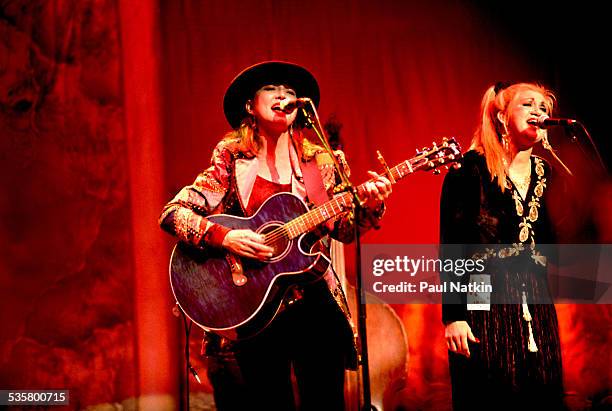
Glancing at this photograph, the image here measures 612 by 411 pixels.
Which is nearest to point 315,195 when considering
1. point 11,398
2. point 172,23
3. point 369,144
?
point 369,144

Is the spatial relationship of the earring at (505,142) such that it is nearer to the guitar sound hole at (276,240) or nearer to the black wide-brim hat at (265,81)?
the black wide-brim hat at (265,81)

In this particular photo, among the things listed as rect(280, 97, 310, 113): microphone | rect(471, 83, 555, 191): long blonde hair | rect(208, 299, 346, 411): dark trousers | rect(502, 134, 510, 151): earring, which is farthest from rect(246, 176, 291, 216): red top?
rect(502, 134, 510, 151): earring

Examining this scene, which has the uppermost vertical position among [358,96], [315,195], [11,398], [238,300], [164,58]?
[164,58]

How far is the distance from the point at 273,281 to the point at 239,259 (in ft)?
0.67

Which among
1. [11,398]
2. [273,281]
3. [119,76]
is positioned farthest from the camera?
[119,76]

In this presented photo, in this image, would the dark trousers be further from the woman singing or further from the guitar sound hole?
the woman singing

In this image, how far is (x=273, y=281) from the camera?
301cm

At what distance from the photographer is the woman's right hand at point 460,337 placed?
3.06 m

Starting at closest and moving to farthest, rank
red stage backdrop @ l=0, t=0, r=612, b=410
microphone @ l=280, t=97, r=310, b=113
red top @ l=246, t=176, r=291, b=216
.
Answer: microphone @ l=280, t=97, r=310, b=113, red top @ l=246, t=176, r=291, b=216, red stage backdrop @ l=0, t=0, r=612, b=410

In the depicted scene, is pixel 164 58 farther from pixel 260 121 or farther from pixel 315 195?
pixel 315 195

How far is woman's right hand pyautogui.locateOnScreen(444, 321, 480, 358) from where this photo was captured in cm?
306

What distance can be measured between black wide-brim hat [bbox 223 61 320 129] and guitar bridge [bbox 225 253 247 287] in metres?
0.80

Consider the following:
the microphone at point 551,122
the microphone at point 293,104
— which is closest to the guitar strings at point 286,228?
the microphone at point 293,104

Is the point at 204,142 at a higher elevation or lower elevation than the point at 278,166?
higher
